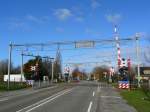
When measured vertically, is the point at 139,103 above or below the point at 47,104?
below

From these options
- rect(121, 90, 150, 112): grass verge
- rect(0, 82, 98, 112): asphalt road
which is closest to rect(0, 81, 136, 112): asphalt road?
rect(0, 82, 98, 112): asphalt road

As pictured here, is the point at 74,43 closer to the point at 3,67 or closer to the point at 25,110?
the point at 25,110

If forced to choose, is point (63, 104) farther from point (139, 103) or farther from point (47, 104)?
point (139, 103)

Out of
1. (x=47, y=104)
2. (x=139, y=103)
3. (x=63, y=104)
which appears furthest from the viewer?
(x=139, y=103)

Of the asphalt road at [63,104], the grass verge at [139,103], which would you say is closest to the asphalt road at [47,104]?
the asphalt road at [63,104]

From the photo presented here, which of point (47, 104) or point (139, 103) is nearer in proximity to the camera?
point (47, 104)

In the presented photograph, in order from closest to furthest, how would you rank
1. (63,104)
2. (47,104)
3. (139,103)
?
(47,104) → (63,104) → (139,103)

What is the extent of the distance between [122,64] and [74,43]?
7.94 meters

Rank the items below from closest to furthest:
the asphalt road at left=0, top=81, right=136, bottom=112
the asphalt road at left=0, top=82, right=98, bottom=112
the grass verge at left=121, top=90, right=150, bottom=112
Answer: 1. the asphalt road at left=0, top=82, right=98, bottom=112
2. the asphalt road at left=0, top=81, right=136, bottom=112
3. the grass verge at left=121, top=90, right=150, bottom=112

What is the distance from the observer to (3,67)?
180875 millimetres

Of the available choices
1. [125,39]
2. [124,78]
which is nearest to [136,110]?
[125,39]

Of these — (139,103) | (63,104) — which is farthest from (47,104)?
(139,103)

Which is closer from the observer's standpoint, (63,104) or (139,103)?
(63,104)

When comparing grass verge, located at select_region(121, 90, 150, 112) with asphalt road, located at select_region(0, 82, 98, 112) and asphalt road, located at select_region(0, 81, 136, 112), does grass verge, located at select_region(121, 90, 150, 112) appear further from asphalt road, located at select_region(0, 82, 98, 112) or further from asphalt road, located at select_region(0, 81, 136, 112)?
asphalt road, located at select_region(0, 82, 98, 112)
